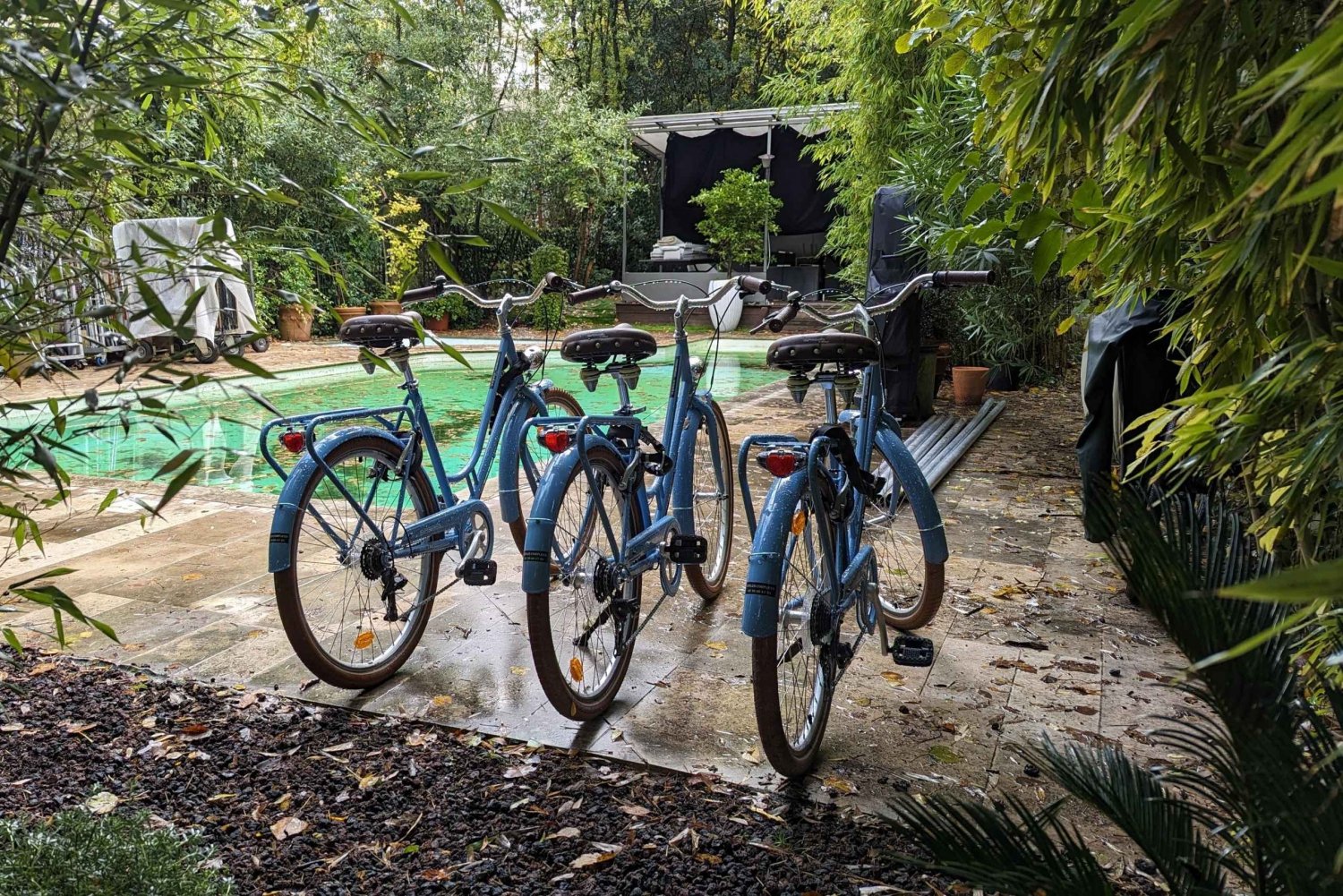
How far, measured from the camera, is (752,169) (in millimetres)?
17188

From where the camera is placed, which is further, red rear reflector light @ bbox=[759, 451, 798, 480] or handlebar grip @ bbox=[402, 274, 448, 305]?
handlebar grip @ bbox=[402, 274, 448, 305]

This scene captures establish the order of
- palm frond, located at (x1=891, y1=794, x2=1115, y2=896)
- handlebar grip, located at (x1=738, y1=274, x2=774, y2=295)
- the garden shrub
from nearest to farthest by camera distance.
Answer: palm frond, located at (x1=891, y1=794, x2=1115, y2=896) < the garden shrub < handlebar grip, located at (x1=738, y1=274, x2=774, y2=295)

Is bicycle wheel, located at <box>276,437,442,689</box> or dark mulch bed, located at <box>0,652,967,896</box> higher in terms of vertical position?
bicycle wheel, located at <box>276,437,442,689</box>

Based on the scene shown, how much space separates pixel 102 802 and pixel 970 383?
22.3ft

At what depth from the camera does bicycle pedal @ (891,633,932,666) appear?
2.51 meters

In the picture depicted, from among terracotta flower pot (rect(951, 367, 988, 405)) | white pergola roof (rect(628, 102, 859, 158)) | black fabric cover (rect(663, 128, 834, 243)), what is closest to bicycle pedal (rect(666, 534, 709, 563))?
terracotta flower pot (rect(951, 367, 988, 405))

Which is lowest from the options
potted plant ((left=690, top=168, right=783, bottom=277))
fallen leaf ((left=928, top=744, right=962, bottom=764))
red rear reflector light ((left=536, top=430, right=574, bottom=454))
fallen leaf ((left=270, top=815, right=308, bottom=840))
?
fallen leaf ((left=270, top=815, right=308, bottom=840))

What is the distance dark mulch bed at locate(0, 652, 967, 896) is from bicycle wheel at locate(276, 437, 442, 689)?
0.21m

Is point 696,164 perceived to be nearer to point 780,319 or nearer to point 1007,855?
point 780,319

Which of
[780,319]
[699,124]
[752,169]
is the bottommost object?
[780,319]

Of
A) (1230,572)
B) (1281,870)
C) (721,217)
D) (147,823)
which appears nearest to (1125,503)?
(1230,572)

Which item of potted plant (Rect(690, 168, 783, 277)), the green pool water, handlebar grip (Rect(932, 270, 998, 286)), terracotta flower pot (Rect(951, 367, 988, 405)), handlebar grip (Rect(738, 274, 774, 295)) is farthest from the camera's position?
potted plant (Rect(690, 168, 783, 277))

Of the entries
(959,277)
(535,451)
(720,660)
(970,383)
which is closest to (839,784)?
(720,660)

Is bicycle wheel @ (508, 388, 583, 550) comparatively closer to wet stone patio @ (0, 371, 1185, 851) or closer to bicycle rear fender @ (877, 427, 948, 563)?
wet stone patio @ (0, 371, 1185, 851)
